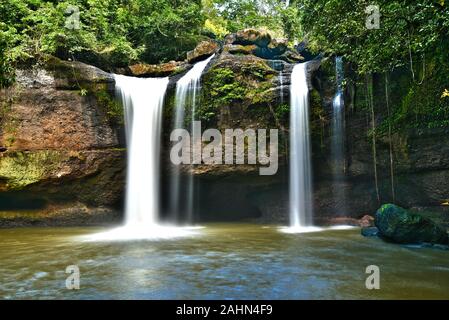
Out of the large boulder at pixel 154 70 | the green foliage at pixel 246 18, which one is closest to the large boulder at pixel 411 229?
the large boulder at pixel 154 70

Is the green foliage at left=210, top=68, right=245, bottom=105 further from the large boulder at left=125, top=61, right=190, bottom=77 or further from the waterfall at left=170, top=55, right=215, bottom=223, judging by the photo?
the large boulder at left=125, top=61, right=190, bottom=77

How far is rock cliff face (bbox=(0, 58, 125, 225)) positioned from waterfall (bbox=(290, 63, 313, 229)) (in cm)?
685

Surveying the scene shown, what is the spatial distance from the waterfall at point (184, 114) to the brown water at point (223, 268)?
18.5 feet

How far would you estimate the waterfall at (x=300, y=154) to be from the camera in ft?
45.2

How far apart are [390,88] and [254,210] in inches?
308

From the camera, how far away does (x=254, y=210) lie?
54.4 feet

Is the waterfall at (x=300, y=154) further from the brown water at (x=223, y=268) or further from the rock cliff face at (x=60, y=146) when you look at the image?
the rock cliff face at (x=60, y=146)

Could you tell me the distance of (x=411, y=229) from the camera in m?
8.43

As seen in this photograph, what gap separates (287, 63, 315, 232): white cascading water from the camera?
1378cm

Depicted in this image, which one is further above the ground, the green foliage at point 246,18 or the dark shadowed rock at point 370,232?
the green foliage at point 246,18
